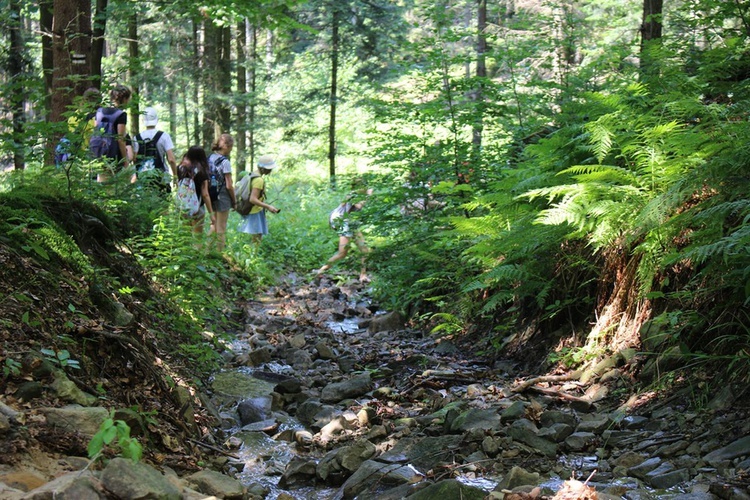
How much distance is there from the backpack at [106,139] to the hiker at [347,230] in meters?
3.69

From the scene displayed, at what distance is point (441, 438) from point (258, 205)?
8059 millimetres

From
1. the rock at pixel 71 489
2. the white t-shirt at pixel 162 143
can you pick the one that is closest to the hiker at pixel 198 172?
the white t-shirt at pixel 162 143

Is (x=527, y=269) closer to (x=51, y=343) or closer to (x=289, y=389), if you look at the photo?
(x=289, y=389)

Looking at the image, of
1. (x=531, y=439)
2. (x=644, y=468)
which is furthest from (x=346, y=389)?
(x=644, y=468)

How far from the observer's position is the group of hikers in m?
7.09

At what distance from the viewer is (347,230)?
11609 millimetres

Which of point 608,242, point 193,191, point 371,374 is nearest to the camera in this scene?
point 608,242

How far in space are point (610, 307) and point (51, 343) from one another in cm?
414

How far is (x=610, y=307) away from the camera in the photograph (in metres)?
5.62

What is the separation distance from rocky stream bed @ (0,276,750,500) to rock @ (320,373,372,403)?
13mm

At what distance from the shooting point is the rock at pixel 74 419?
3.23 meters

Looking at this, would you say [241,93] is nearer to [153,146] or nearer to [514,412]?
[153,146]

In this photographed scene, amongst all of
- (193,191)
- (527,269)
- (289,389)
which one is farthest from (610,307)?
(193,191)

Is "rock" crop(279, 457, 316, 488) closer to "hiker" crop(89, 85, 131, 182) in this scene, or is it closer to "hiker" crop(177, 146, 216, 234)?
"hiker" crop(89, 85, 131, 182)
